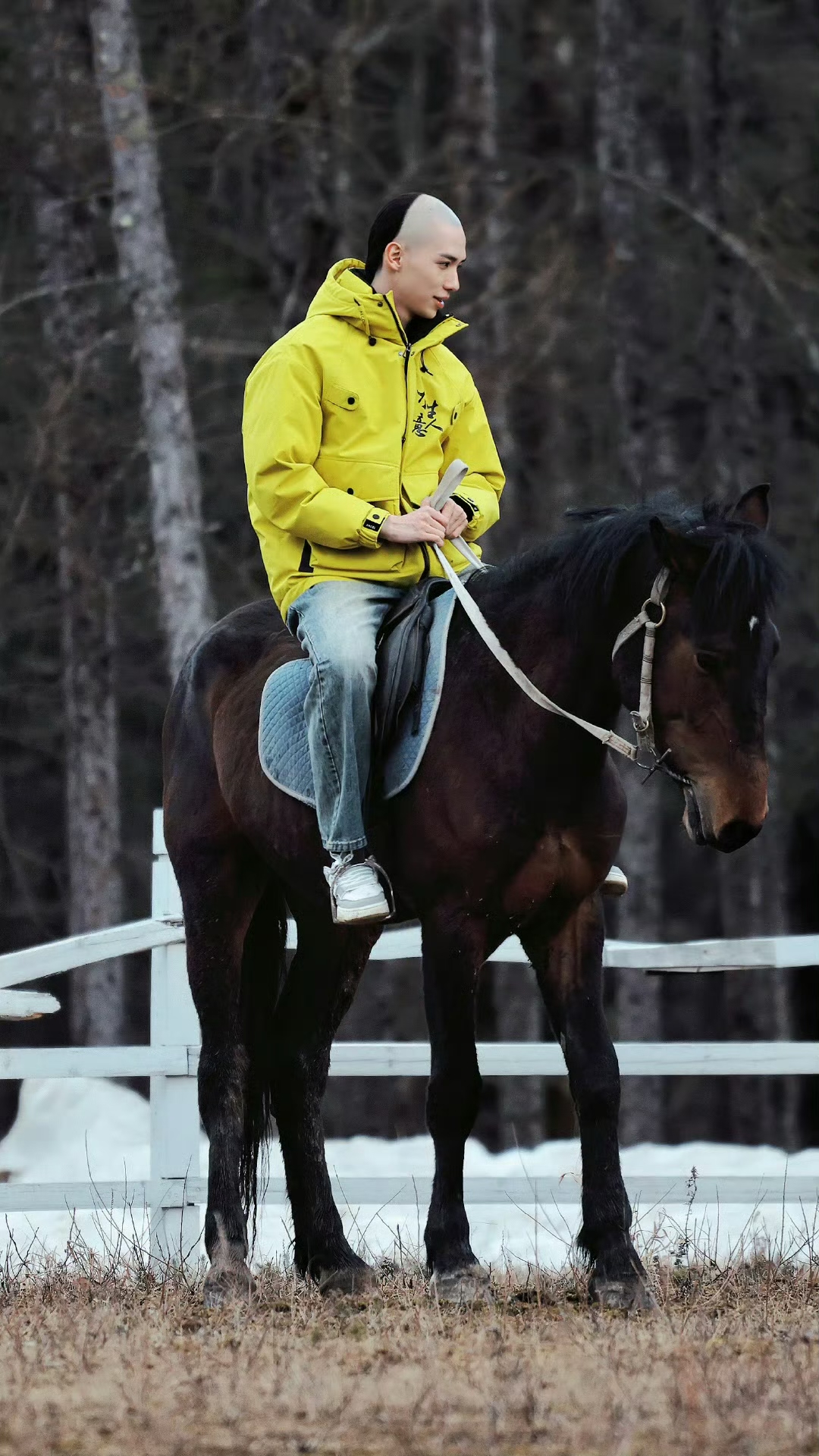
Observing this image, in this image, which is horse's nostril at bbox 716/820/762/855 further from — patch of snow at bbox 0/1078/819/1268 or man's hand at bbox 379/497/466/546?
patch of snow at bbox 0/1078/819/1268

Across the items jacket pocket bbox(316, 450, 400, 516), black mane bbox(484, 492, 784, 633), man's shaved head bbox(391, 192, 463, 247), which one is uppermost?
man's shaved head bbox(391, 192, 463, 247)

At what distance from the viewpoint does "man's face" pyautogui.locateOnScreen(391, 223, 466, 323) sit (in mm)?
6105

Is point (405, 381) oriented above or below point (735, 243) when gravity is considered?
below

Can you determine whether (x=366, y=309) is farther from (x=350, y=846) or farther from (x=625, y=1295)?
(x=625, y=1295)

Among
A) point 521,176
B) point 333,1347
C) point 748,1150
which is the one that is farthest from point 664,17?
point 333,1347

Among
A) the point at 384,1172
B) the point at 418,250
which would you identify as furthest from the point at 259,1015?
the point at 384,1172

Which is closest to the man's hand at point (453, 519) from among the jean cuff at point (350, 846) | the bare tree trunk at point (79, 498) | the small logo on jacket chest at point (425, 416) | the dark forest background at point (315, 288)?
the small logo on jacket chest at point (425, 416)

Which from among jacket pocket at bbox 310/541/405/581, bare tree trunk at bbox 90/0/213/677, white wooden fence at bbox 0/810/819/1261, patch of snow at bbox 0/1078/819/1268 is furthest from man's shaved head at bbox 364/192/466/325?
bare tree trunk at bbox 90/0/213/677

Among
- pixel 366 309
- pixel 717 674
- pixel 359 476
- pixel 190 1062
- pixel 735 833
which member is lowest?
pixel 190 1062

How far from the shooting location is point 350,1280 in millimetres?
6172

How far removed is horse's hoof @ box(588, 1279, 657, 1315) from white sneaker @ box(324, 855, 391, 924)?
1.21 m

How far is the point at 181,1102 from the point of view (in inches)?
309

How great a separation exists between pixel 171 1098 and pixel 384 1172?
407cm

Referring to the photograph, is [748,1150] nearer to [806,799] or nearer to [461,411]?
[461,411]
